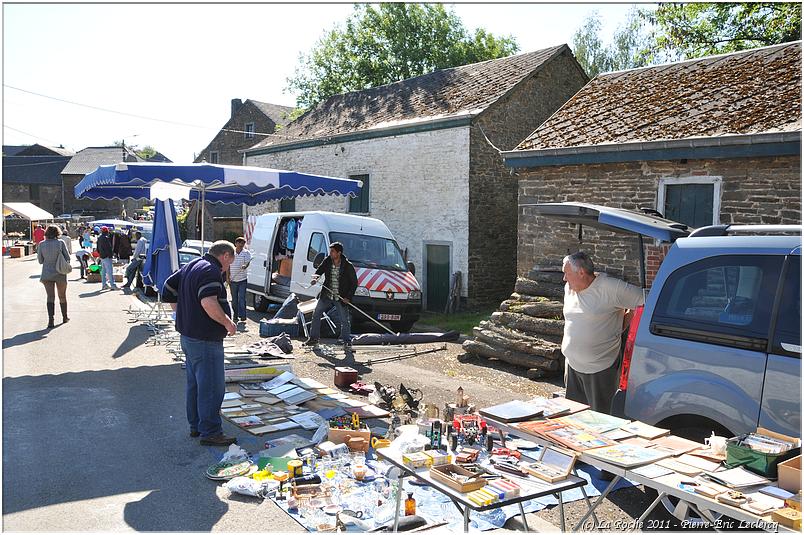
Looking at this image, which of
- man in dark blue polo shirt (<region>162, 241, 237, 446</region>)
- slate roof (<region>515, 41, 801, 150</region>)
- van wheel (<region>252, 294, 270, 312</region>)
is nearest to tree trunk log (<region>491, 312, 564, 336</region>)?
slate roof (<region>515, 41, 801, 150</region>)

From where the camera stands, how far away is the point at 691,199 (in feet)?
37.0

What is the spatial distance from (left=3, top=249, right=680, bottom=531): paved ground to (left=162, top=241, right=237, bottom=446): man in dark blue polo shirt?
316 mm

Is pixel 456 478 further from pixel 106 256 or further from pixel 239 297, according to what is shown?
pixel 106 256

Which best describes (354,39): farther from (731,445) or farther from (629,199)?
(731,445)

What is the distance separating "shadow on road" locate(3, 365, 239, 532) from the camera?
4.79 metres

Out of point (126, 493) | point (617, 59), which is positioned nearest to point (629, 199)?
point (126, 493)

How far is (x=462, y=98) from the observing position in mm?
18312

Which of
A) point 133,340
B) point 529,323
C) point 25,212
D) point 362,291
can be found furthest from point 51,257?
point 25,212

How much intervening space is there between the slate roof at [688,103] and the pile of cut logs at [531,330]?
3.29m

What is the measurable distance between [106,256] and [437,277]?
9.99 m

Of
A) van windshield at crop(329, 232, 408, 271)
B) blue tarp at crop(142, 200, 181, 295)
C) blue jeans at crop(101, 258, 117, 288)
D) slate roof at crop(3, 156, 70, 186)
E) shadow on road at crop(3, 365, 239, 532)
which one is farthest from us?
slate roof at crop(3, 156, 70, 186)

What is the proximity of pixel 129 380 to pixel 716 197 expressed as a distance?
971 centimetres

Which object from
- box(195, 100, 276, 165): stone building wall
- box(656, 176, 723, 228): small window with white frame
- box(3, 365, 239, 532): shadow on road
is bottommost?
box(3, 365, 239, 532): shadow on road

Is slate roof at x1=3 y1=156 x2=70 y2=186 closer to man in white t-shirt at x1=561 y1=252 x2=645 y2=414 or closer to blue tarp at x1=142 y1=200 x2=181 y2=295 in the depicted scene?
blue tarp at x1=142 y1=200 x2=181 y2=295
